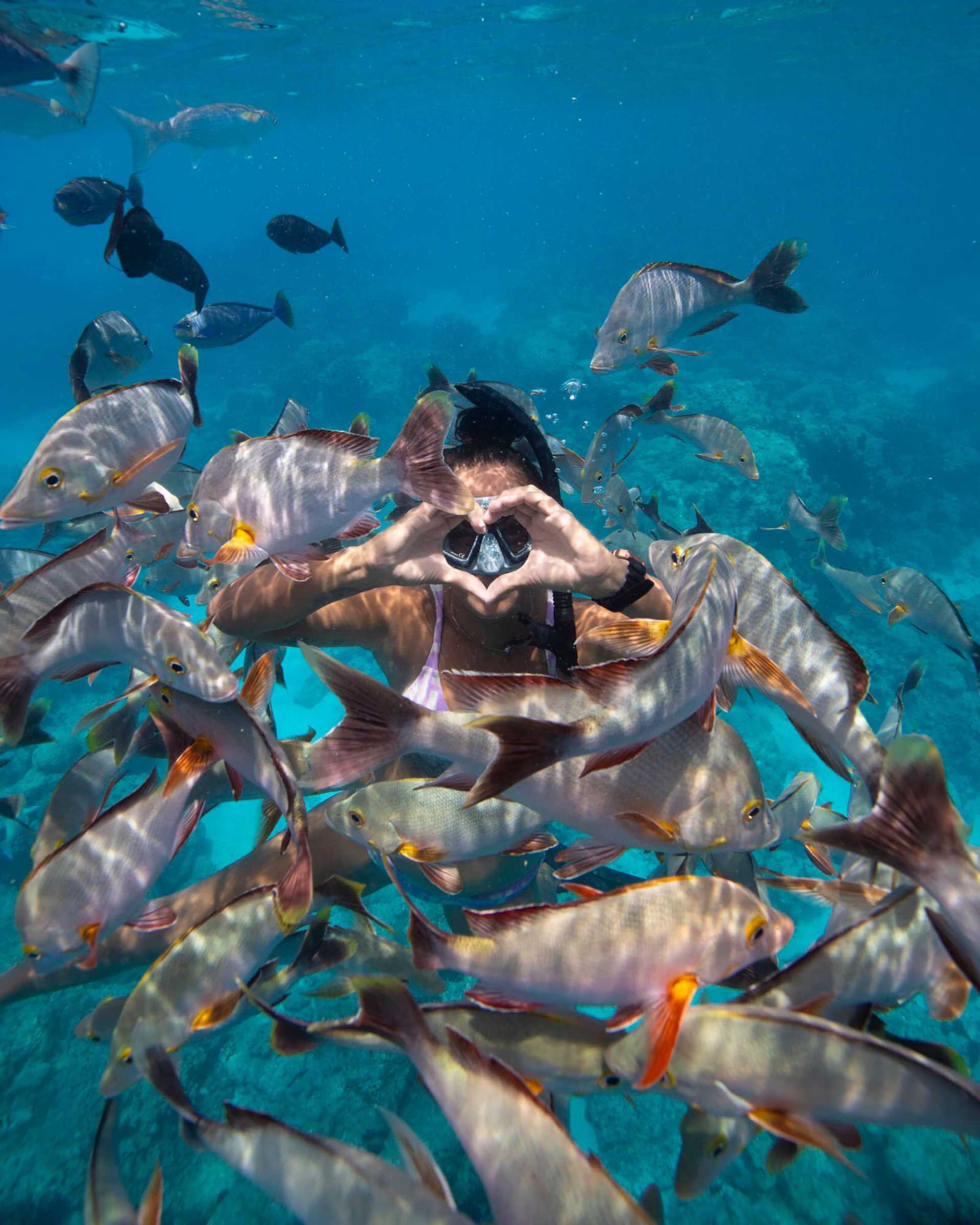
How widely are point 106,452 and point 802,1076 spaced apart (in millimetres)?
3008

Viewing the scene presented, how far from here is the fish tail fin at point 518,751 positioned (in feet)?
4.56

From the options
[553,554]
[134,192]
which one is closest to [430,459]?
[553,554]

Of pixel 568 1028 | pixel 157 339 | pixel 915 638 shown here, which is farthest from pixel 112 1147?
pixel 157 339

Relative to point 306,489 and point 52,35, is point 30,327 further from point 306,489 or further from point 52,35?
point 306,489

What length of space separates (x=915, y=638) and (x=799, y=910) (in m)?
6.58

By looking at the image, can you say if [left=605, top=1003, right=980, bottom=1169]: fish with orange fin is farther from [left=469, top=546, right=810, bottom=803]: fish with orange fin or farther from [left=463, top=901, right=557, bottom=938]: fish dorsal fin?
[left=469, top=546, right=810, bottom=803]: fish with orange fin

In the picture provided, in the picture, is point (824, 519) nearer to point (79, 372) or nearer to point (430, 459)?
point (430, 459)

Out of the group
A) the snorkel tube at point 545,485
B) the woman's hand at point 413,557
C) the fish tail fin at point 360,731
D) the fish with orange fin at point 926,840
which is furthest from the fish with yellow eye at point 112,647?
the fish with orange fin at point 926,840

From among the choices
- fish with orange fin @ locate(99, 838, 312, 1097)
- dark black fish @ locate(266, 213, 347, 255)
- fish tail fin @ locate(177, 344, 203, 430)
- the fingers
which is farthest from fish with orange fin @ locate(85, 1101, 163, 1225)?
dark black fish @ locate(266, 213, 347, 255)

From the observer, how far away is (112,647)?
2043 mm

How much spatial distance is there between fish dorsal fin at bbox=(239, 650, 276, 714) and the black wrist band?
1373 millimetres

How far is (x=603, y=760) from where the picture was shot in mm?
1628

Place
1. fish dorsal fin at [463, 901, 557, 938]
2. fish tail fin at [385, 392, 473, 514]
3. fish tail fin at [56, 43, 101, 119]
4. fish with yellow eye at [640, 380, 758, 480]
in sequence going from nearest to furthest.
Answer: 1. fish dorsal fin at [463, 901, 557, 938]
2. fish tail fin at [385, 392, 473, 514]
3. fish with yellow eye at [640, 380, 758, 480]
4. fish tail fin at [56, 43, 101, 119]

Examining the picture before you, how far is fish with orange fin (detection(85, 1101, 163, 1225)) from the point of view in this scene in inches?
74.7
